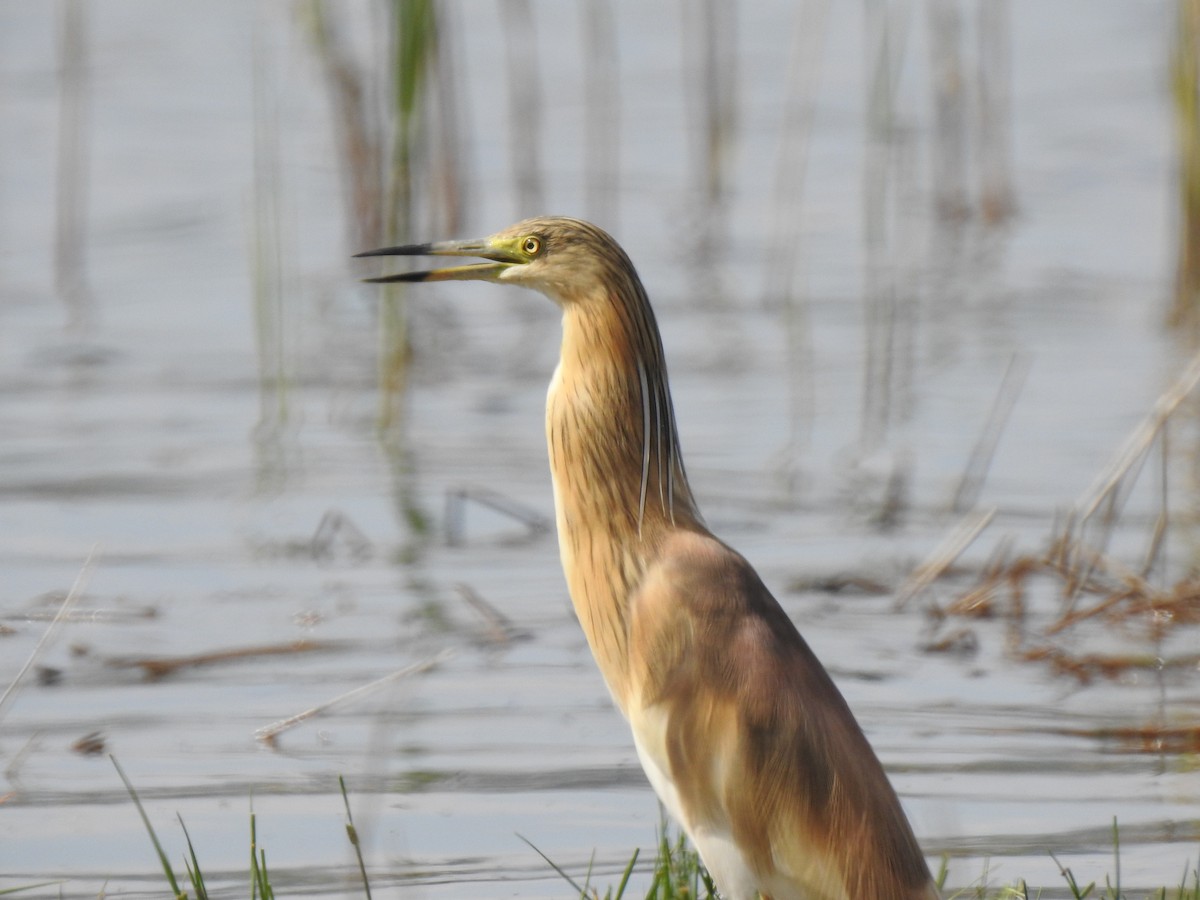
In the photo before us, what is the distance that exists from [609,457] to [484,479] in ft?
13.8

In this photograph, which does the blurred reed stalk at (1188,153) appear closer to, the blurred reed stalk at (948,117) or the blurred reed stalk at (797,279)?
the blurred reed stalk at (797,279)

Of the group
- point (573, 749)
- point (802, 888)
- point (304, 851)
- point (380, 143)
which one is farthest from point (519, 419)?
point (802, 888)

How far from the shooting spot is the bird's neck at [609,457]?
13.8 ft

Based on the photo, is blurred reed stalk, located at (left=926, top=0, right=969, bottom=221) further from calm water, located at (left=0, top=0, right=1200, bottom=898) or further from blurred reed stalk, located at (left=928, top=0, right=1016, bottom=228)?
calm water, located at (left=0, top=0, right=1200, bottom=898)

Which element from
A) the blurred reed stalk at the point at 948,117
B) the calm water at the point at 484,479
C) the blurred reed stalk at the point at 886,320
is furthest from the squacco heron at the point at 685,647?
the blurred reed stalk at the point at 948,117

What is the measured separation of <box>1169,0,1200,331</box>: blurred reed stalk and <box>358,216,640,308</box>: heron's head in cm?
564

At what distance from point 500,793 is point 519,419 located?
420 centimetres

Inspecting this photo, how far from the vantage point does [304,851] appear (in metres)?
4.98

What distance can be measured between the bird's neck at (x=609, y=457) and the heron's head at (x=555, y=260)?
0.17 ft

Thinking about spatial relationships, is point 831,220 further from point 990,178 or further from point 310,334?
point 310,334

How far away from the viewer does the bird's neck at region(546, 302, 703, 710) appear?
420 centimetres

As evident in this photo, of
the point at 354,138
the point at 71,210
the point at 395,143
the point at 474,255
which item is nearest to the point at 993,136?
the point at 354,138

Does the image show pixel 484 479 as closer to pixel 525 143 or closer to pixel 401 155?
pixel 401 155

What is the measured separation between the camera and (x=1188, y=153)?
31.7ft
